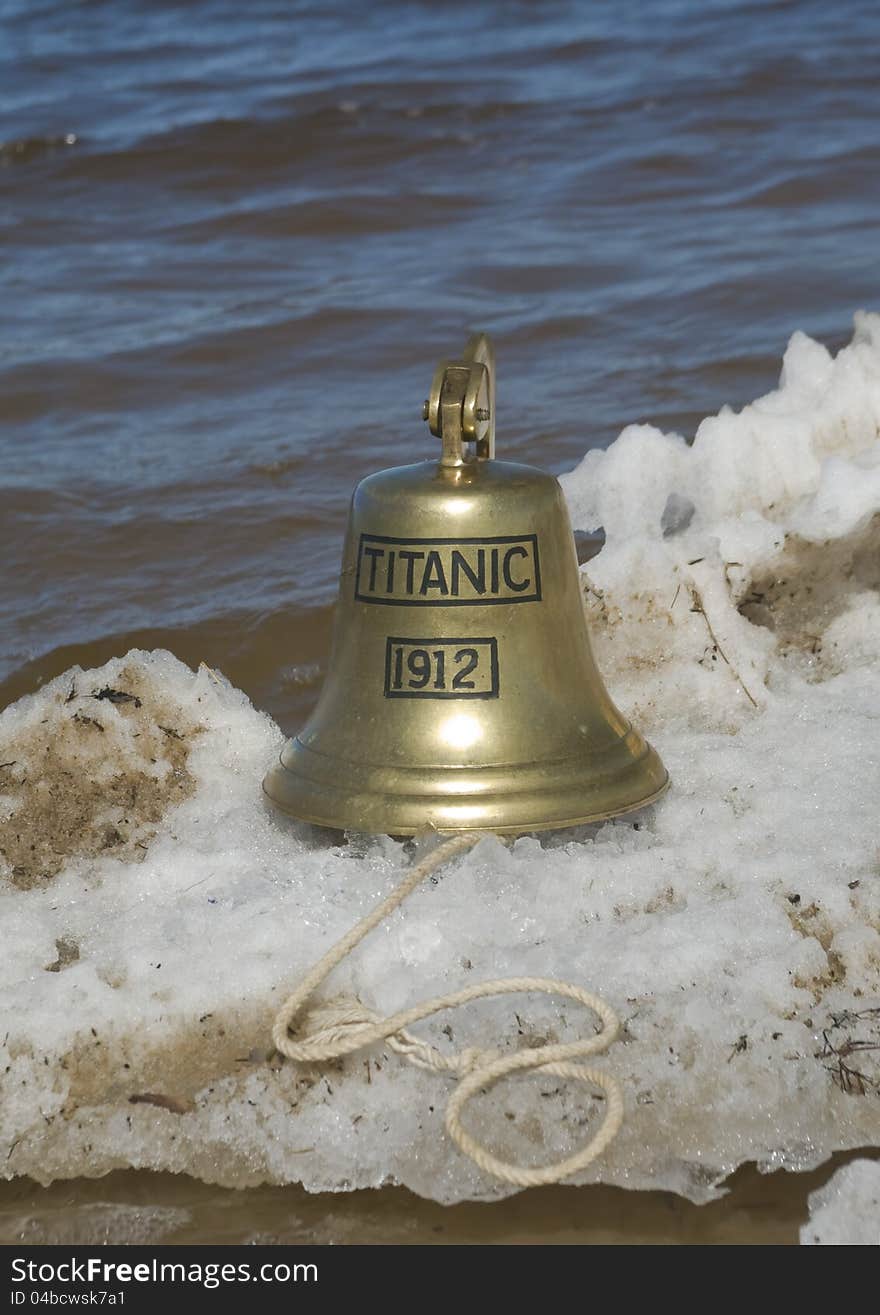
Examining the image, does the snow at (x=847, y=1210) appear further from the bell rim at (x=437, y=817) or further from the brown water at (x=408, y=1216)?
the bell rim at (x=437, y=817)

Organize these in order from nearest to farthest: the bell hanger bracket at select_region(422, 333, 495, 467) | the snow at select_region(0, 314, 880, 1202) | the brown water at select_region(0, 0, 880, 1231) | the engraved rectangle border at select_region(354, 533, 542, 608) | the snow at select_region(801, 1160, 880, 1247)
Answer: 1. the snow at select_region(801, 1160, 880, 1247)
2. the snow at select_region(0, 314, 880, 1202)
3. the bell hanger bracket at select_region(422, 333, 495, 467)
4. the engraved rectangle border at select_region(354, 533, 542, 608)
5. the brown water at select_region(0, 0, 880, 1231)

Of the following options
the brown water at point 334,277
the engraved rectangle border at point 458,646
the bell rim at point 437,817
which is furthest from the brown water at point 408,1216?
the engraved rectangle border at point 458,646

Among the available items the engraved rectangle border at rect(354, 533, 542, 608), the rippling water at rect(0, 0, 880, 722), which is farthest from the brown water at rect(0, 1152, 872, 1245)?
the rippling water at rect(0, 0, 880, 722)

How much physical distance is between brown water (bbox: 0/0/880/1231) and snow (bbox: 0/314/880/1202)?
0.35 ft

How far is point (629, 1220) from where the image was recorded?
1.77m

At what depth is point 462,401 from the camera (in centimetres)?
214

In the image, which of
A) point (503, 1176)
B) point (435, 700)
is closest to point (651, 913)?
point (435, 700)

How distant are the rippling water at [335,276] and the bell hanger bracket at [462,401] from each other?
1108mm

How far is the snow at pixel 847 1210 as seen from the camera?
5.60 feet

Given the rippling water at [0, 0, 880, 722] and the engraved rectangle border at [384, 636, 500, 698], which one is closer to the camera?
the engraved rectangle border at [384, 636, 500, 698]

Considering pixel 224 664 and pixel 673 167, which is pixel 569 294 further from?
pixel 224 664

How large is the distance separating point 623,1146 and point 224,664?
71.4 inches

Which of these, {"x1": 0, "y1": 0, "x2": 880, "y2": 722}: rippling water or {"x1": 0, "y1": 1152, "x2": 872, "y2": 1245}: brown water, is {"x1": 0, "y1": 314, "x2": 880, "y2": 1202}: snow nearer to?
{"x1": 0, "y1": 1152, "x2": 872, "y2": 1245}: brown water

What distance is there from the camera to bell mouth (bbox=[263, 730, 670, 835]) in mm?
2178
